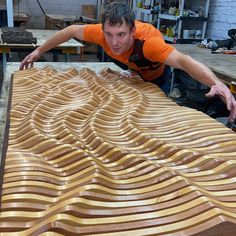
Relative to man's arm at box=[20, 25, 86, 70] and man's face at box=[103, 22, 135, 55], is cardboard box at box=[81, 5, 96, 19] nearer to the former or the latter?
man's arm at box=[20, 25, 86, 70]

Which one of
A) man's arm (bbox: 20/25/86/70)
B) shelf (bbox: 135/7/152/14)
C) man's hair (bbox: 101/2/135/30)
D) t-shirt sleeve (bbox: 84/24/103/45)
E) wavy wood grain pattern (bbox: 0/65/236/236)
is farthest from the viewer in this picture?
shelf (bbox: 135/7/152/14)

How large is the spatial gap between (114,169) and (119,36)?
1.71 metres

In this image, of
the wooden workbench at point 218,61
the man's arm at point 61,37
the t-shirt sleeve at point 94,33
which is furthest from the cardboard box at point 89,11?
the t-shirt sleeve at point 94,33

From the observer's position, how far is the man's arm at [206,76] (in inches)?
102

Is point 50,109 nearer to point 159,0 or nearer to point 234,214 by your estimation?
point 234,214

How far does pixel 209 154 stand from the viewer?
1.97 m

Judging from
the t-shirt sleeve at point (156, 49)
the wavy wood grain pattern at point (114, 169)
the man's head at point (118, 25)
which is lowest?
the wavy wood grain pattern at point (114, 169)

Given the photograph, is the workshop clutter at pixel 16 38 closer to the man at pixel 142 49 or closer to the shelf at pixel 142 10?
the man at pixel 142 49

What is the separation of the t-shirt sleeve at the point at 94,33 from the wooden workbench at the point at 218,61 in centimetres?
165

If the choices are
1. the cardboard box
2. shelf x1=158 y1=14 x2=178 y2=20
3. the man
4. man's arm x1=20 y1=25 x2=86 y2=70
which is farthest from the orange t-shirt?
the cardboard box

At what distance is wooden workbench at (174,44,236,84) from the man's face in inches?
60.5

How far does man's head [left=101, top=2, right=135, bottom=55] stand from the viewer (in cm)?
307

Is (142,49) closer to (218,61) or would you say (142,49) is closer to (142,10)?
(218,61)

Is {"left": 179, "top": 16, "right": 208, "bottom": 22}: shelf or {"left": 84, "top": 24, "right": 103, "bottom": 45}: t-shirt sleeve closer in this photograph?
{"left": 84, "top": 24, "right": 103, "bottom": 45}: t-shirt sleeve
